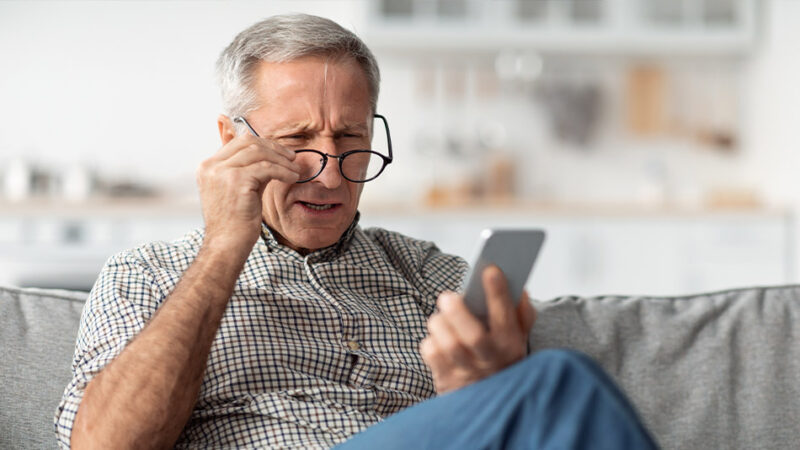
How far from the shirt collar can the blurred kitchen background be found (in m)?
2.44

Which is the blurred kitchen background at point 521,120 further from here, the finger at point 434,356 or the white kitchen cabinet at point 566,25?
the finger at point 434,356

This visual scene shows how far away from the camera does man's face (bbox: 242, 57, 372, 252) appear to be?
1.49 meters

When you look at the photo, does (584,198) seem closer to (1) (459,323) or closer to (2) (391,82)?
(2) (391,82)

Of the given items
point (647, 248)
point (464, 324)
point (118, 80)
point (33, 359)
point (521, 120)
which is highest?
point (464, 324)

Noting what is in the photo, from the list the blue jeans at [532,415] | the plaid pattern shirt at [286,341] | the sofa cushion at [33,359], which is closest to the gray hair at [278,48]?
the plaid pattern shirt at [286,341]

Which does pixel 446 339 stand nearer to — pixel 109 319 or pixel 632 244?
pixel 109 319

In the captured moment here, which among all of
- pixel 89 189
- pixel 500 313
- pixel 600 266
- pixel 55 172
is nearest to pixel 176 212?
pixel 89 189

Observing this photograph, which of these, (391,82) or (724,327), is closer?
(724,327)

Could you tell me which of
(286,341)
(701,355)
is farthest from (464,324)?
(701,355)

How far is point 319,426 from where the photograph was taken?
52.9 inches

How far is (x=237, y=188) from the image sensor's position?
1.31m

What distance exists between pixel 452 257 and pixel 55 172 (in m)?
3.39

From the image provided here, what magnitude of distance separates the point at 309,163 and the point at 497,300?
540 millimetres

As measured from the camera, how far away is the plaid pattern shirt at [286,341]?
134 centimetres
